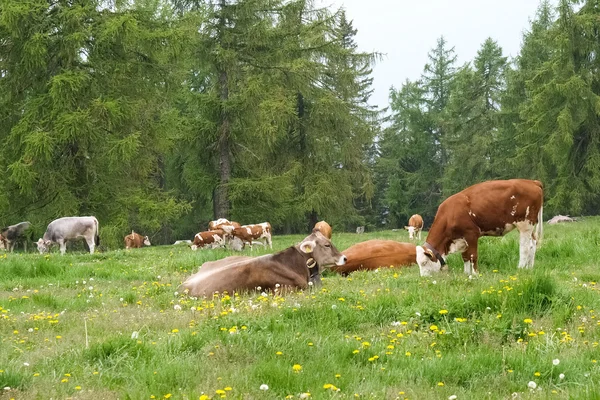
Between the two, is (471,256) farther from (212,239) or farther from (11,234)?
(11,234)

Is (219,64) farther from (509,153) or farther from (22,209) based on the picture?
(509,153)

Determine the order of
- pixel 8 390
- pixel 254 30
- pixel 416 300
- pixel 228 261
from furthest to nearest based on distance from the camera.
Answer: pixel 254 30 → pixel 228 261 → pixel 416 300 → pixel 8 390

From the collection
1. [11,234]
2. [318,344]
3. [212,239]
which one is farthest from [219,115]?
[318,344]

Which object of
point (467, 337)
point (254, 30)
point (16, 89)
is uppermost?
point (254, 30)

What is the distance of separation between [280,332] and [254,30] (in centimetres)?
2695

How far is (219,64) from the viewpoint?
31.7 m

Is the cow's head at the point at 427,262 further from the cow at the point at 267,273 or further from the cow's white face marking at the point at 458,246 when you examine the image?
the cow at the point at 267,273

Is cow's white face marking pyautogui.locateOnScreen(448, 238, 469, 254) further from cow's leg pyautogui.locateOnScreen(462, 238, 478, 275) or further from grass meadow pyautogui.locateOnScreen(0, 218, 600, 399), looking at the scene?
grass meadow pyautogui.locateOnScreen(0, 218, 600, 399)

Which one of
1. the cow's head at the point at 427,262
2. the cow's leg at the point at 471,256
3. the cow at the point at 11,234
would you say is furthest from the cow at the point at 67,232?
the cow's leg at the point at 471,256

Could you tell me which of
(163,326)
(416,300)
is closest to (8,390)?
(163,326)

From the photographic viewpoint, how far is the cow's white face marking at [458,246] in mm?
11641

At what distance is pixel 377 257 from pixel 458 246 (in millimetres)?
1954

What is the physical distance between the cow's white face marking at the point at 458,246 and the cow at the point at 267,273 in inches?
103

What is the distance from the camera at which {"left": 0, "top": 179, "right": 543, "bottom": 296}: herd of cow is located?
9828 millimetres
